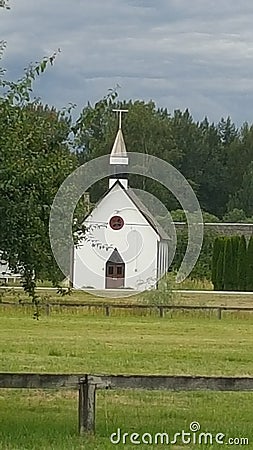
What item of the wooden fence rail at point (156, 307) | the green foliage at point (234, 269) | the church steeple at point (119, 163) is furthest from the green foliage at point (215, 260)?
the wooden fence rail at point (156, 307)

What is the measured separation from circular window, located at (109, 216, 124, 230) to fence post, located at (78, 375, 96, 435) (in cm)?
2805

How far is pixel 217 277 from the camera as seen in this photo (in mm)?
39375

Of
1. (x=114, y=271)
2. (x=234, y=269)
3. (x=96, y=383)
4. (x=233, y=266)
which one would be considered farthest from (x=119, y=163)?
(x=96, y=383)

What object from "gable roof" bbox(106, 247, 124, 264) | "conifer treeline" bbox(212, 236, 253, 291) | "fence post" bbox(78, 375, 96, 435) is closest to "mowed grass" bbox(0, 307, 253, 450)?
"fence post" bbox(78, 375, 96, 435)

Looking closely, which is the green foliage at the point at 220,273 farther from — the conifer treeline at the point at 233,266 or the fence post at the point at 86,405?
the fence post at the point at 86,405

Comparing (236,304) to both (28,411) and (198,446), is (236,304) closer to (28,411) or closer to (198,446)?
(28,411)

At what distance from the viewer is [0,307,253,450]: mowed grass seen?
992cm

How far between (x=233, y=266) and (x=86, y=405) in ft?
100.0

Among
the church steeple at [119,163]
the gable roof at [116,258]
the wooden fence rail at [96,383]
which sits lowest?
the wooden fence rail at [96,383]

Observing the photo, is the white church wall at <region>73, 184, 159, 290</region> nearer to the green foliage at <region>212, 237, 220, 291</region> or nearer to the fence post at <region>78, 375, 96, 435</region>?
the green foliage at <region>212, 237, 220, 291</region>

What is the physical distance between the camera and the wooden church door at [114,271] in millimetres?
37250

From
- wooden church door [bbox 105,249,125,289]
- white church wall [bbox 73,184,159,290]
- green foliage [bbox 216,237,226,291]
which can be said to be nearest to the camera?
white church wall [bbox 73,184,159,290]

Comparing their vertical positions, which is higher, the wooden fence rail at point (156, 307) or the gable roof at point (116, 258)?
the gable roof at point (116, 258)

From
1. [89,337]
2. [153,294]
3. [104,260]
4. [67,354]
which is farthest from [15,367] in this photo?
[104,260]
